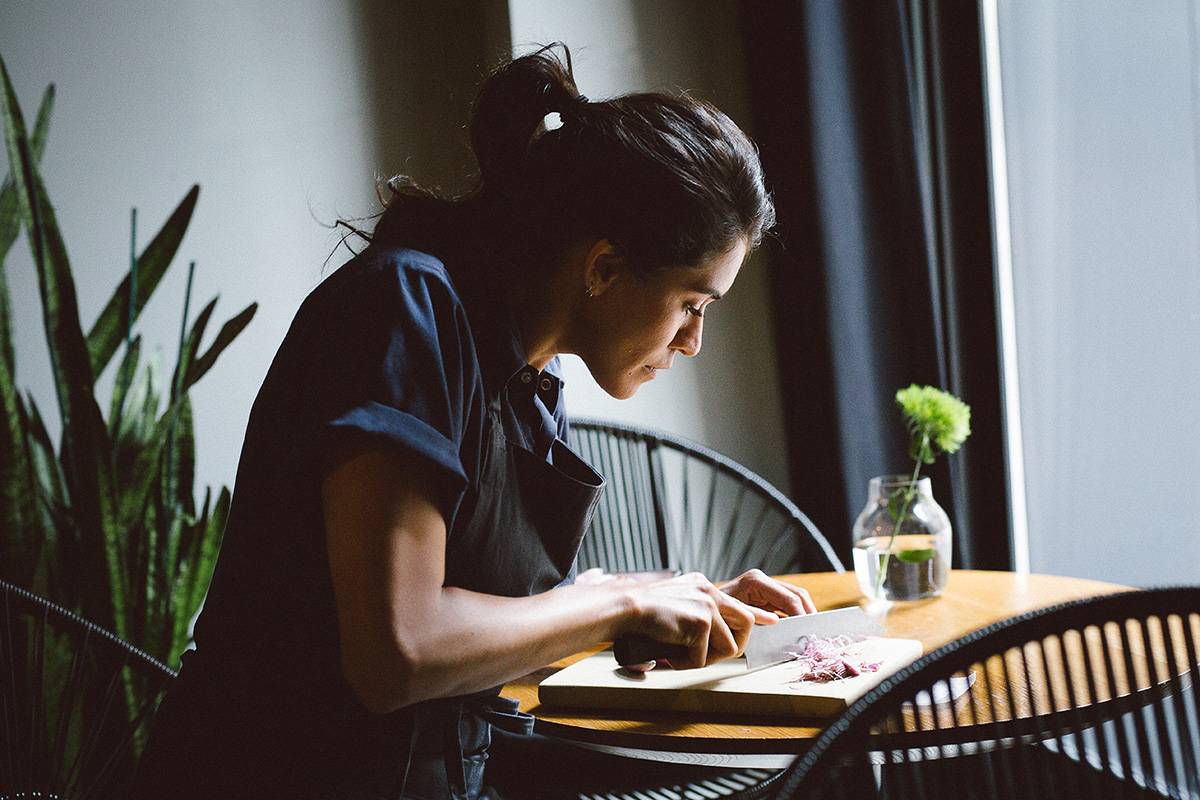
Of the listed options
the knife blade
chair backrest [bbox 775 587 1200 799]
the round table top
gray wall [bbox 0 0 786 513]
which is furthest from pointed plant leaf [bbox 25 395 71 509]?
chair backrest [bbox 775 587 1200 799]

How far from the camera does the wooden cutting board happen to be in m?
0.98

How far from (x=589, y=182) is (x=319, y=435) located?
0.37 m

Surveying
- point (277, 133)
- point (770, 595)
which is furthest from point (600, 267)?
point (277, 133)

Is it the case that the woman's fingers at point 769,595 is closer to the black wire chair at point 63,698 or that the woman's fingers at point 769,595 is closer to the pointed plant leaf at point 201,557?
the black wire chair at point 63,698

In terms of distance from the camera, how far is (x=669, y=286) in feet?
3.50

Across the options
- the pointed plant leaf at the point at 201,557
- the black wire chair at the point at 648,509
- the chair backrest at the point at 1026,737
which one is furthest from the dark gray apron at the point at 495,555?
the pointed plant leaf at the point at 201,557

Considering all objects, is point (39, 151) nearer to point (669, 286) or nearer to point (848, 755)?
point (669, 286)

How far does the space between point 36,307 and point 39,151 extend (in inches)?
22.4

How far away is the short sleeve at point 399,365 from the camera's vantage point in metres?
0.81

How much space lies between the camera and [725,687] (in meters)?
1.02

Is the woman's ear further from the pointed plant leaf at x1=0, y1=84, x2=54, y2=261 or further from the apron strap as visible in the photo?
the pointed plant leaf at x1=0, y1=84, x2=54, y2=261

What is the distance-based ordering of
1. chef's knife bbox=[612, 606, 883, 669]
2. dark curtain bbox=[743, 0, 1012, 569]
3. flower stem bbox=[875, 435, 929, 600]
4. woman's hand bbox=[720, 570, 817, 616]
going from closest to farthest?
1. chef's knife bbox=[612, 606, 883, 669]
2. woman's hand bbox=[720, 570, 817, 616]
3. flower stem bbox=[875, 435, 929, 600]
4. dark curtain bbox=[743, 0, 1012, 569]

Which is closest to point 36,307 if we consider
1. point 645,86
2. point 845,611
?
point 645,86

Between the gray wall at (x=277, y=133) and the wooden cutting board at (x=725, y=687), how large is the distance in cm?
159
